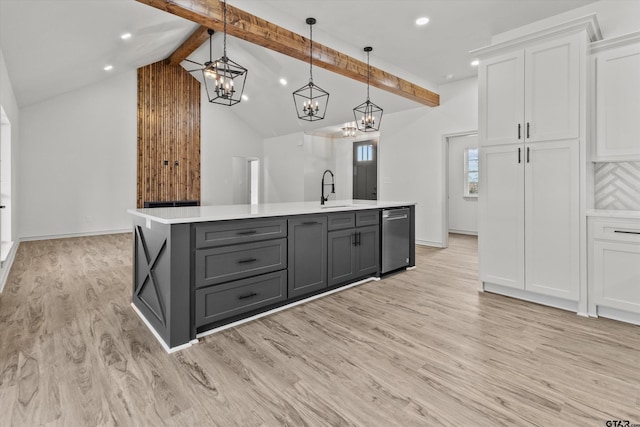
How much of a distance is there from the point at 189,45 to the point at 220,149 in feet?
10.2

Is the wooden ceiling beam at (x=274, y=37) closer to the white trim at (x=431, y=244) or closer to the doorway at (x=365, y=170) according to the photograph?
the white trim at (x=431, y=244)

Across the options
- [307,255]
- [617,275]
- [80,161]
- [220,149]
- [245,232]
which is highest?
[220,149]

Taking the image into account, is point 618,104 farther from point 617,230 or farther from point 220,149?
point 220,149

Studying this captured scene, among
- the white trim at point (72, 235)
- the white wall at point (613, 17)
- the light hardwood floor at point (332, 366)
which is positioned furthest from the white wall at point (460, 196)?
the white trim at point (72, 235)

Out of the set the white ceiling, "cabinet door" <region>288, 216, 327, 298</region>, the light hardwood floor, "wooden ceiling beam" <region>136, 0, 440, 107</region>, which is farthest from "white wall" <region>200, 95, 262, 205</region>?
"cabinet door" <region>288, 216, 327, 298</region>

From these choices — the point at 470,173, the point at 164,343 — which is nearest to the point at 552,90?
the point at 164,343

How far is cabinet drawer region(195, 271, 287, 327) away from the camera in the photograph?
238cm

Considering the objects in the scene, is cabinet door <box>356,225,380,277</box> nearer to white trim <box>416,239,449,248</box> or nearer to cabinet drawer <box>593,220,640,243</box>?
cabinet drawer <box>593,220,640,243</box>

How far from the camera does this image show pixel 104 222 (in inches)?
289

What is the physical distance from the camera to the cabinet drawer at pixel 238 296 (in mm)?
2381

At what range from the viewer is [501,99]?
10.6ft

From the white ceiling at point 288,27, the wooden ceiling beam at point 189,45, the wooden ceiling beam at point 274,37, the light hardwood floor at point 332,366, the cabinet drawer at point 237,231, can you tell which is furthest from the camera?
the wooden ceiling beam at point 189,45

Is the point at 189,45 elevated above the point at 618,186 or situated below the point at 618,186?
above

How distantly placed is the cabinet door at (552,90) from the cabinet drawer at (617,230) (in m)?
0.80
